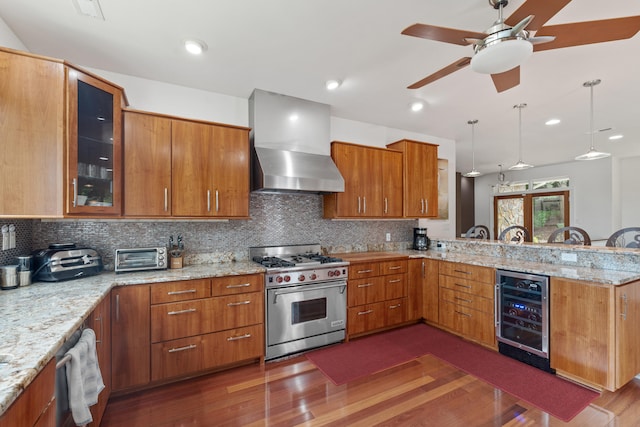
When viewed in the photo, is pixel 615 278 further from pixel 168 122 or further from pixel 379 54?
pixel 168 122

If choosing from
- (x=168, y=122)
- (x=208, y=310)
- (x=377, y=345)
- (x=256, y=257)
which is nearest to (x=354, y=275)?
(x=377, y=345)

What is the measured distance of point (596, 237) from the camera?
657cm

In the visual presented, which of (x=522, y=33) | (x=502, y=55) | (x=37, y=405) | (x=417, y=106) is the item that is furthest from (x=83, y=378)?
(x=417, y=106)

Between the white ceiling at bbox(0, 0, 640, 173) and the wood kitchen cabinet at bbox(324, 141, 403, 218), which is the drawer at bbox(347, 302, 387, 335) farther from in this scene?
the white ceiling at bbox(0, 0, 640, 173)

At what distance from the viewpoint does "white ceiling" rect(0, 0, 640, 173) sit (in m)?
1.86

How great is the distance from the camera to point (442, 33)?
1629 mm

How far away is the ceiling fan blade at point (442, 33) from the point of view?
157 centimetres

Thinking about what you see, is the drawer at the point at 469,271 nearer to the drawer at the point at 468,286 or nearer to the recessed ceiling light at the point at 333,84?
the drawer at the point at 468,286

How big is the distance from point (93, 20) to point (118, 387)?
2.65 meters

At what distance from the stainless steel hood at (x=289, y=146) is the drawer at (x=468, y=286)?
65.6 inches

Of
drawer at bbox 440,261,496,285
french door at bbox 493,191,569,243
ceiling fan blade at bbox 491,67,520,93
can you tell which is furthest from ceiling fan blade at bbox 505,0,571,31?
french door at bbox 493,191,569,243

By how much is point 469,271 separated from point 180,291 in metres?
2.92

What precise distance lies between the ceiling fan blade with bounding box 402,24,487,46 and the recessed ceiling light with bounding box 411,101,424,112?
5.57ft

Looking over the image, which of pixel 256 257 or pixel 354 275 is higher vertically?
pixel 256 257
